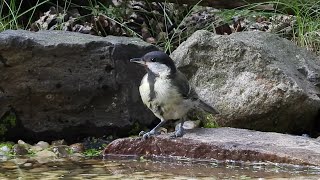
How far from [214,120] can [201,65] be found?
45 centimetres

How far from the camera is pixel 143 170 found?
403cm

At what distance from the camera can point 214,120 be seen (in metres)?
5.39

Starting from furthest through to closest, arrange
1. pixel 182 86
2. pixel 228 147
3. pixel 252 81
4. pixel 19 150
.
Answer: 1. pixel 252 81
2. pixel 19 150
3. pixel 182 86
4. pixel 228 147

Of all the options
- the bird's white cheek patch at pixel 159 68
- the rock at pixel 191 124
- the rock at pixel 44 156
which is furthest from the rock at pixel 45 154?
the rock at pixel 191 124

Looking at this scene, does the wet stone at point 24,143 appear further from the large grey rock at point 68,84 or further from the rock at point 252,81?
the rock at point 252,81

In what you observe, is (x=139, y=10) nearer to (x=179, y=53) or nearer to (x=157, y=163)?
(x=179, y=53)

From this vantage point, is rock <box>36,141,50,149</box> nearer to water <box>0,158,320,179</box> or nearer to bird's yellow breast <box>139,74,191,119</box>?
water <box>0,158,320,179</box>

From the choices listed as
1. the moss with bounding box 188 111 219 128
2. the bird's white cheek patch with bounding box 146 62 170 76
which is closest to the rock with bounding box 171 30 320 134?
the moss with bounding box 188 111 219 128

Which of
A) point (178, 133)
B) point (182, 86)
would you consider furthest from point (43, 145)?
point (182, 86)

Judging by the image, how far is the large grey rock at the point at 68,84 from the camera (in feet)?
16.2

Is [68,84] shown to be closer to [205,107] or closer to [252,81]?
[205,107]

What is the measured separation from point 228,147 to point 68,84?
1349 mm

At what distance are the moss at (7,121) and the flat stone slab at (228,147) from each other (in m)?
0.83

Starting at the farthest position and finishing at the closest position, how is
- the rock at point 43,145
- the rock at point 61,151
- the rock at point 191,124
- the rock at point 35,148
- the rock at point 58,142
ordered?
the rock at point 191,124 < the rock at point 58,142 < the rock at point 43,145 < the rock at point 35,148 < the rock at point 61,151
